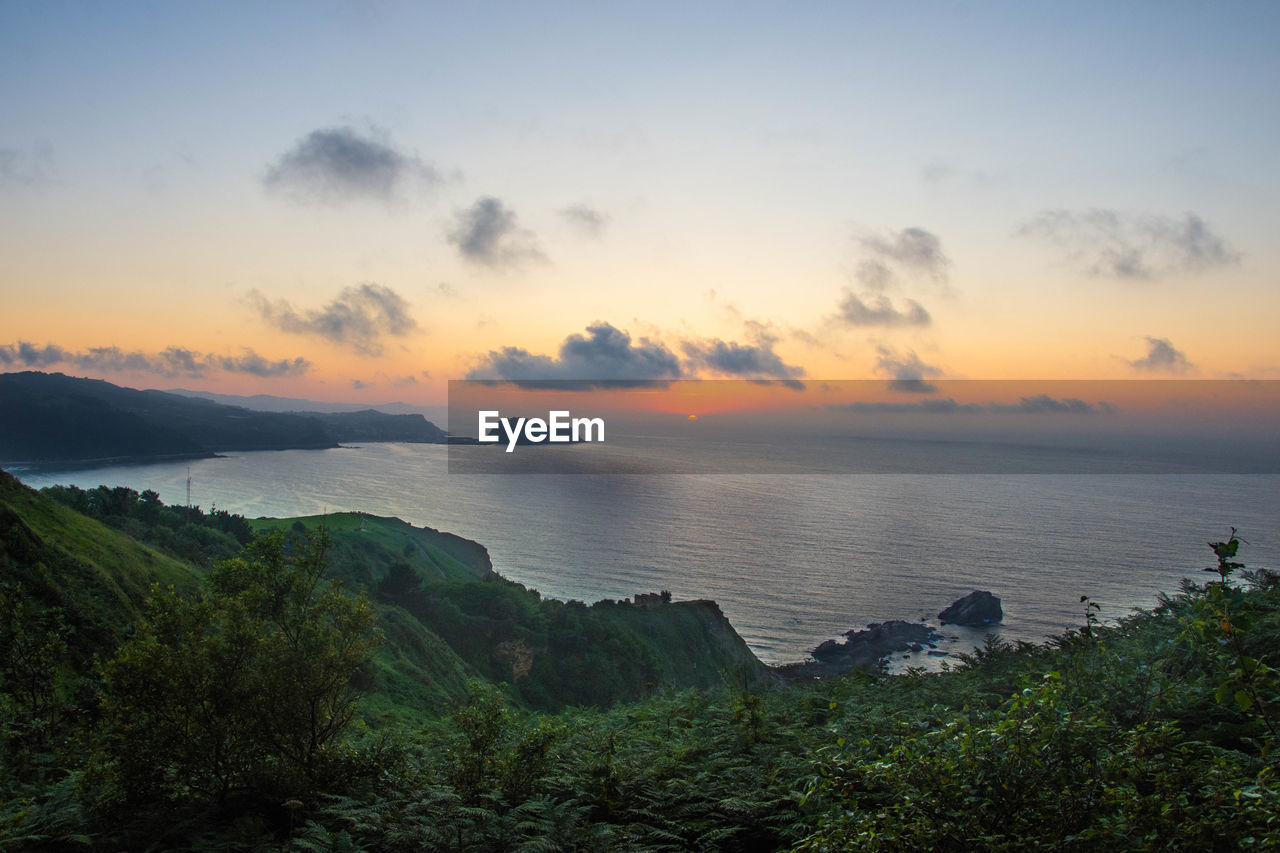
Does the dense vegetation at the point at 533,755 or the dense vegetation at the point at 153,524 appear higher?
the dense vegetation at the point at 533,755

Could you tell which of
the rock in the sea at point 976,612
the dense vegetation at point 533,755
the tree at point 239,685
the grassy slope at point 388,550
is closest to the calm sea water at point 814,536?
the rock in the sea at point 976,612

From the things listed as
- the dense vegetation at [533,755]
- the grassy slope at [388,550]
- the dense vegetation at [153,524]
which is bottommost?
the grassy slope at [388,550]

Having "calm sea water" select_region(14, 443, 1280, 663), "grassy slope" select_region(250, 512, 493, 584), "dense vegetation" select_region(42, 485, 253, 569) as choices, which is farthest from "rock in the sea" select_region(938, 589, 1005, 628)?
"dense vegetation" select_region(42, 485, 253, 569)

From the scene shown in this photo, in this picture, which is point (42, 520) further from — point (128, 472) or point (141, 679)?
point (128, 472)

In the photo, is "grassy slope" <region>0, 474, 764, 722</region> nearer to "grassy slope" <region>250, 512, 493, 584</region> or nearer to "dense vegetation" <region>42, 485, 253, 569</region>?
"grassy slope" <region>250, 512, 493, 584</region>

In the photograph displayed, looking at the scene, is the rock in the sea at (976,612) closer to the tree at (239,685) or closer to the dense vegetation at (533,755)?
the dense vegetation at (533,755)

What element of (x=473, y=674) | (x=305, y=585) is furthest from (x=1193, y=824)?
(x=473, y=674)

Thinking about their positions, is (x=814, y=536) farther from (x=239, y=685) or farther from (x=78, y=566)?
(x=239, y=685)
